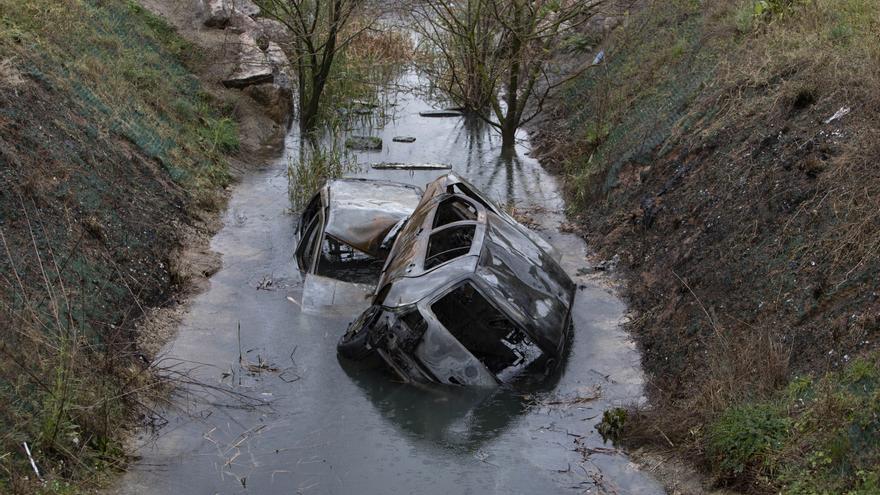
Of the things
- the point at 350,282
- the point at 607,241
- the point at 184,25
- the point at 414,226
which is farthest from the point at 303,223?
the point at 184,25

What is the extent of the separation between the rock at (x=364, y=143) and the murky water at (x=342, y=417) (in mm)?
6043

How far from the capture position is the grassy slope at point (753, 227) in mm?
7621

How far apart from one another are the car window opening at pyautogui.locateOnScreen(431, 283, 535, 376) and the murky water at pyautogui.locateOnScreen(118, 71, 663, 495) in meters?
0.60

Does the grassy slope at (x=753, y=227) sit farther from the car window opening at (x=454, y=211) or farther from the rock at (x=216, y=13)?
the rock at (x=216, y=13)

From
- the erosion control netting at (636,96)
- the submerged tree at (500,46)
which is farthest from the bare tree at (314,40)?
the erosion control netting at (636,96)

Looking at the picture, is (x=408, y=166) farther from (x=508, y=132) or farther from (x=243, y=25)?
(x=243, y=25)

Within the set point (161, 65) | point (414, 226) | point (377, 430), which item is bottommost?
point (377, 430)

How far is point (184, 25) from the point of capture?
21.4 m

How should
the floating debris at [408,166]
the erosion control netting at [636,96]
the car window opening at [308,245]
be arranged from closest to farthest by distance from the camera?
the car window opening at [308,245] → the erosion control netting at [636,96] → the floating debris at [408,166]

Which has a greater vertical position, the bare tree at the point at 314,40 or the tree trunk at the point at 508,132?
the bare tree at the point at 314,40

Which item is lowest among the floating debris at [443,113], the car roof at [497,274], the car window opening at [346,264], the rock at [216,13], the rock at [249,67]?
the car window opening at [346,264]

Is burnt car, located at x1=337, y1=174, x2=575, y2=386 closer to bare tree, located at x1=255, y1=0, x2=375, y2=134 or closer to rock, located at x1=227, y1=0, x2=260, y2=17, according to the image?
bare tree, located at x1=255, y1=0, x2=375, y2=134

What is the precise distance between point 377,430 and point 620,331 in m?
3.67

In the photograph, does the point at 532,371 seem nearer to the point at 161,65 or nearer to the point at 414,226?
the point at 414,226
